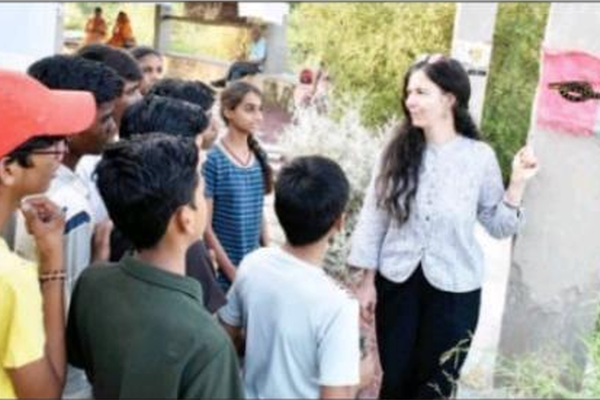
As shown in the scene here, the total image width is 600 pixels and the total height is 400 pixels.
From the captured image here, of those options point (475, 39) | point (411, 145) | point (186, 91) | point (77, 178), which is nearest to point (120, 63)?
point (186, 91)

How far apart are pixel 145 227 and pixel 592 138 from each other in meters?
1.78

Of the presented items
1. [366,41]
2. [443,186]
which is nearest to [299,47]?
[366,41]

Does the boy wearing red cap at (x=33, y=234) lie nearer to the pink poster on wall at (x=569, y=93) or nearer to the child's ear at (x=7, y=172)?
the child's ear at (x=7, y=172)

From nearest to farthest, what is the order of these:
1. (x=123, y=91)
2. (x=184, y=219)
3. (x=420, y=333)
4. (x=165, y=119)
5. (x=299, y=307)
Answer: (x=184, y=219)
(x=299, y=307)
(x=165, y=119)
(x=123, y=91)
(x=420, y=333)

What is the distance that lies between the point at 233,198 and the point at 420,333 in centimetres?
80

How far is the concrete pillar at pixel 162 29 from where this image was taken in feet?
39.9

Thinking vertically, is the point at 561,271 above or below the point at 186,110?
below

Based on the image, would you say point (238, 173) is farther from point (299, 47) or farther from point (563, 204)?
point (299, 47)

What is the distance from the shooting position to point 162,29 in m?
12.4

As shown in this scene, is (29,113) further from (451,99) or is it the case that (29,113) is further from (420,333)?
(420,333)

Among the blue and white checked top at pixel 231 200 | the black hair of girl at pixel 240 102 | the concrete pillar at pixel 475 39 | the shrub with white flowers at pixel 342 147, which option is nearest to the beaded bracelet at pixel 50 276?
the blue and white checked top at pixel 231 200

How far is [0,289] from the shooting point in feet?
4.44

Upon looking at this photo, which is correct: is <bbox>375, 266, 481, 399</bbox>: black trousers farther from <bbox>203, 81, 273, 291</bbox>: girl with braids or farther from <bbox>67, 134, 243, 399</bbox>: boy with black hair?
<bbox>67, 134, 243, 399</bbox>: boy with black hair

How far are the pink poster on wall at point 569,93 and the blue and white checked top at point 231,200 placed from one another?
1048mm
